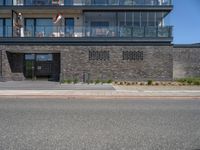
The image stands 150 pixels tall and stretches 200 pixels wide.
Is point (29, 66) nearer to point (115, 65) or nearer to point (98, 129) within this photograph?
point (115, 65)

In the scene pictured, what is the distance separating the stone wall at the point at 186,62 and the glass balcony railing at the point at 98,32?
366 centimetres

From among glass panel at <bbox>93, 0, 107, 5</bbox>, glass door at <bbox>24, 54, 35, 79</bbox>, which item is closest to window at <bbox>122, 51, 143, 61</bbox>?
glass panel at <bbox>93, 0, 107, 5</bbox>

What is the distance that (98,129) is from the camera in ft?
30.1

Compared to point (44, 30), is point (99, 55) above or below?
below

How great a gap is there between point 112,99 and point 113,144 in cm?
1095

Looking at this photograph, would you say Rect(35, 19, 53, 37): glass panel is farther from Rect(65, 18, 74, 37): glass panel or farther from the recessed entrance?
Answer: the recessed entrance

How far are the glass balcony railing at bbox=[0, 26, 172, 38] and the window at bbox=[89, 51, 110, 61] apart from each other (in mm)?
1675

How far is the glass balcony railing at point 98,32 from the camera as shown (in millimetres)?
33062

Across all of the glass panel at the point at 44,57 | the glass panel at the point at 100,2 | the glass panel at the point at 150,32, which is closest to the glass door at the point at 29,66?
the glass panel at the point at 44,57

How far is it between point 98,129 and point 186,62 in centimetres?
2833

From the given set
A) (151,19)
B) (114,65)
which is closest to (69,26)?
(114,65)

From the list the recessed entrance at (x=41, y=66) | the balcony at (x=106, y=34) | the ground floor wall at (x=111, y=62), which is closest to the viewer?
the balcony at (x=106, y=34)

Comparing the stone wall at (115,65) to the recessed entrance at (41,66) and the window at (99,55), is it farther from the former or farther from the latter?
the recessed entrance at (41,66)

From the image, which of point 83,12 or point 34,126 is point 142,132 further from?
point 83,12
